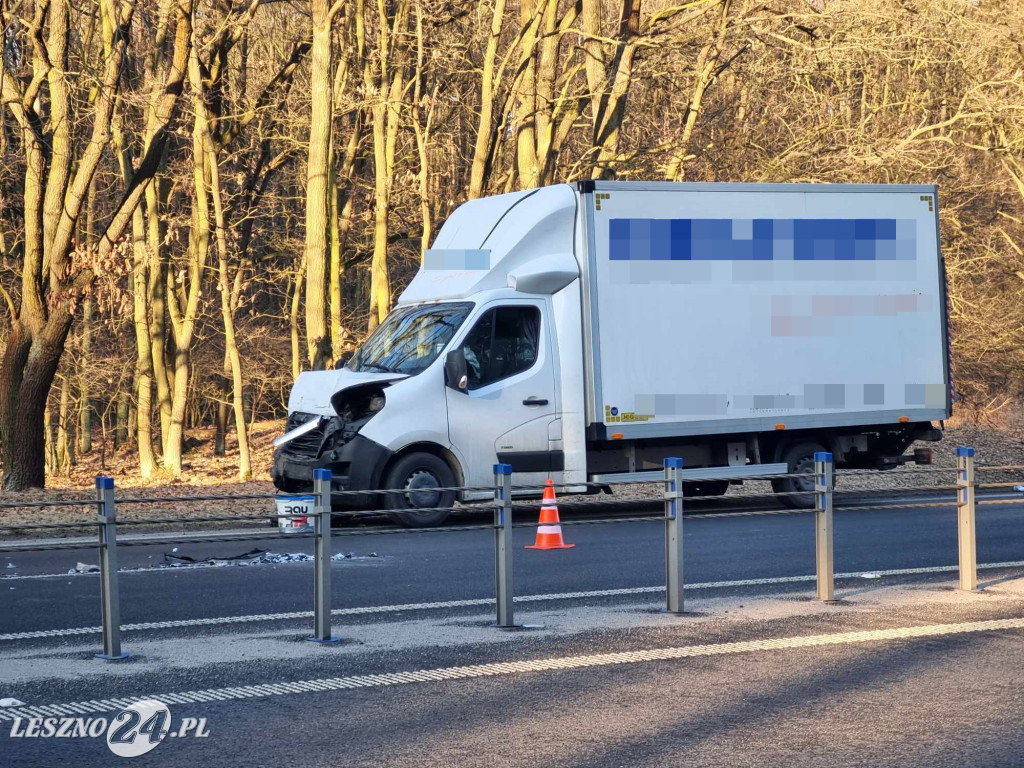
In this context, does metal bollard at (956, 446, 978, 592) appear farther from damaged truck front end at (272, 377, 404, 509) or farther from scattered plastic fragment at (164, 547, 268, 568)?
damaged truck front end at (272, 377, 404, 509)

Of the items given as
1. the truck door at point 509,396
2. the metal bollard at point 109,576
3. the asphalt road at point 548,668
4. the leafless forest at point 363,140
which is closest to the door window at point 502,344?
the truck door at point 509,396

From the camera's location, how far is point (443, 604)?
381 inches

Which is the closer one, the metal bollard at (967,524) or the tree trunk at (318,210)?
the metal bollard at (967,524)

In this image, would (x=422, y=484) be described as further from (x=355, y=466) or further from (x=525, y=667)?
(x=525, y=667)

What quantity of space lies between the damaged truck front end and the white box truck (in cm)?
2

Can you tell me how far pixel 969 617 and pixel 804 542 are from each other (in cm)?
504

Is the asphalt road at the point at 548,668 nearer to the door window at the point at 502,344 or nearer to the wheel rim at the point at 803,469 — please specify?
the door window at the point at 502,344

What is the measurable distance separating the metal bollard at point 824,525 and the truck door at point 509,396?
615 centimetres

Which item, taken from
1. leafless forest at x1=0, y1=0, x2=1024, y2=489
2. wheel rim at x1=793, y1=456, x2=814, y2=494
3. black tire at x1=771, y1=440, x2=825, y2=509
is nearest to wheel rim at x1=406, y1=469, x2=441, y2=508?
black tire at x1=771, y1=440, x2=825, y2=509

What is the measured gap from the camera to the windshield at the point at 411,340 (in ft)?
50.0

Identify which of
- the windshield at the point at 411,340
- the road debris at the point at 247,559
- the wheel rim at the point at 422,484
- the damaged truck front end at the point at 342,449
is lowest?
the road debris at the point at 247,559

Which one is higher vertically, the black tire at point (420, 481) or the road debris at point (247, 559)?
the black tire at point (420, 481)

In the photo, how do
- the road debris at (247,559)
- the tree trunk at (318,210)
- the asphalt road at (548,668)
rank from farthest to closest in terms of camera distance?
1. the tree trunk at (318,210)
2. the road debris at (247,559)
3. the asphalt road at (548,668)

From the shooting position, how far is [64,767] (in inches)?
208
